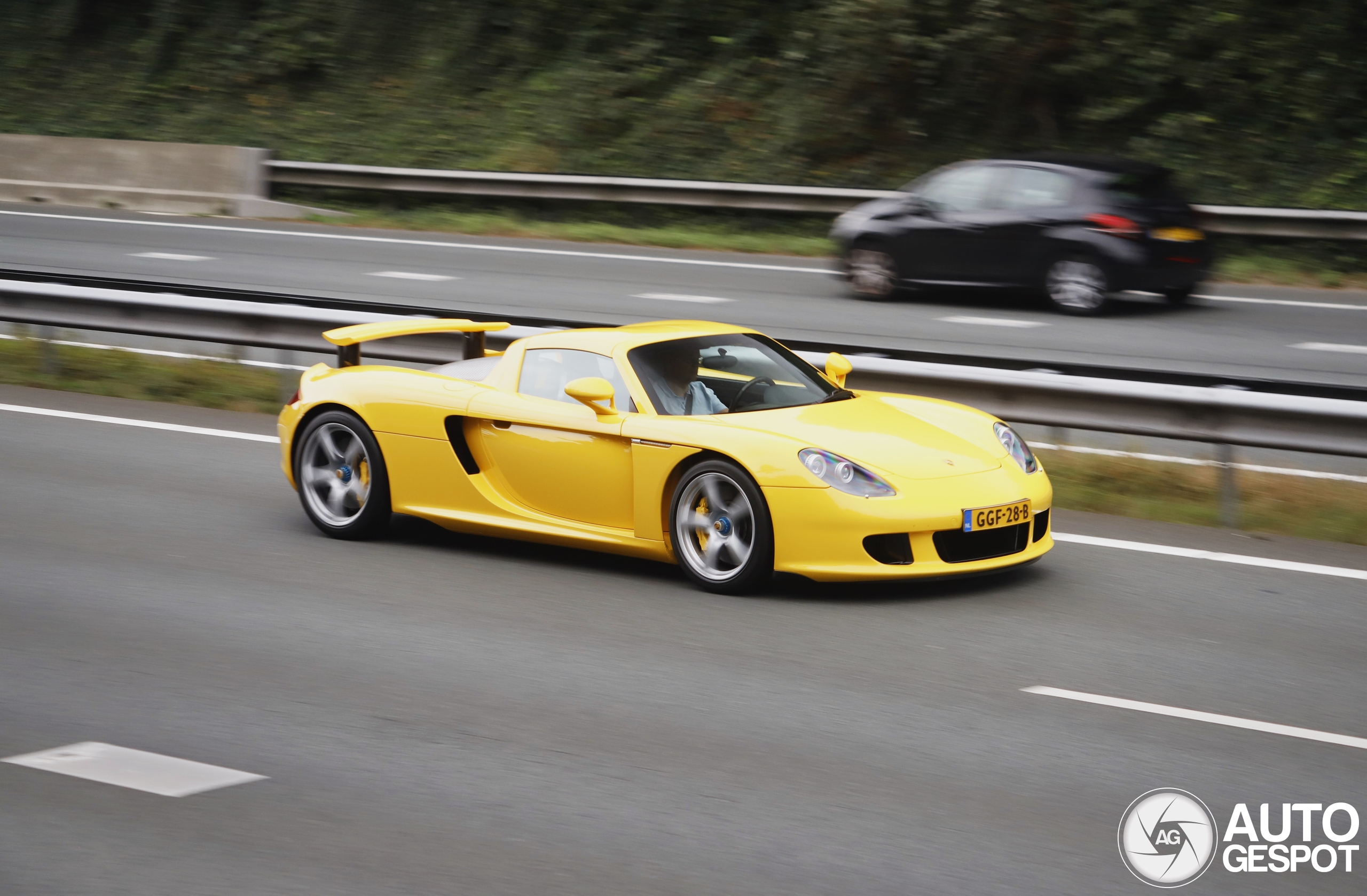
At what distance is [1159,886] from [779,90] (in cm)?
2145

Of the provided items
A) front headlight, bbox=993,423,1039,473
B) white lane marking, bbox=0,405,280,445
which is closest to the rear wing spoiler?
white lane marking, bbox=0,405,280,445

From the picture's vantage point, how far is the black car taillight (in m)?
14.9

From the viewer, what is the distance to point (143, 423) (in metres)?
10.8

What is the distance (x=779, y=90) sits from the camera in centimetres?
2441

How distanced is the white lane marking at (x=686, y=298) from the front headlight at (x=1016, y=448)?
28.2 feet

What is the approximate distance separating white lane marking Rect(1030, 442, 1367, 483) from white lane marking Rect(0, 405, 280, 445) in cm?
507

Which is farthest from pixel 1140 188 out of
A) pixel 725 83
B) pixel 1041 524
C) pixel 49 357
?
pixel 725 83

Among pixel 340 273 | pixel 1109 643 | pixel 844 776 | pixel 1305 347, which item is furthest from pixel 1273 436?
pixel 340 273

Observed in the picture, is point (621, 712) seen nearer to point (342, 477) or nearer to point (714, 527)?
point (714, 527)

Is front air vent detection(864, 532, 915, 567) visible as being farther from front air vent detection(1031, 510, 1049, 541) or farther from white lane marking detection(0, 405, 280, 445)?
white lane marking detection(0, 405, 280, 445)

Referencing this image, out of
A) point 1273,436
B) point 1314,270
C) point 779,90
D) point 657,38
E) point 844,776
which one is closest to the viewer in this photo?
point 844,776

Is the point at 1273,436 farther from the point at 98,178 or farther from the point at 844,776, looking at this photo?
the point at 98,178

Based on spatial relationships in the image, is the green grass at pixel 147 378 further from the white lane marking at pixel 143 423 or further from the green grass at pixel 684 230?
the green grass at pixel 684 230

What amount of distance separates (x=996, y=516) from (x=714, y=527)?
122cm
